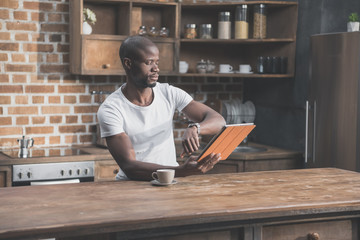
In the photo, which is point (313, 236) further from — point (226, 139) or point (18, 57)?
point (18, 57)

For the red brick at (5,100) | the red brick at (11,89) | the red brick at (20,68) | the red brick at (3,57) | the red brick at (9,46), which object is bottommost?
the red brick at (5,100)

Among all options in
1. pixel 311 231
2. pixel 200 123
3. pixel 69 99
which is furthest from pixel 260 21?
pixel 311 231

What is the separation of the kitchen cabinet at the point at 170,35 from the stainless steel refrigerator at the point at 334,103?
0.58 meters

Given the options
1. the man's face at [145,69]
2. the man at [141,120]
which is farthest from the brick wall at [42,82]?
the man's face at [145,69]

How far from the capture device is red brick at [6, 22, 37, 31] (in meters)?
4.39

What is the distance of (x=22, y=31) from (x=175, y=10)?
4.33 ft

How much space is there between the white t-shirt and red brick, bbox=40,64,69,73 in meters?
1.82

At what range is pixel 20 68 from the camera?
14.6ft

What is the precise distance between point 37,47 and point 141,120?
2006 millimetres

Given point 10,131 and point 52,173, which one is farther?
point 10,131

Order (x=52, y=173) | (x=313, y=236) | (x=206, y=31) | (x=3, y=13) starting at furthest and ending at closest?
1. (x=206, y=31)
2. (x=3, y=13)
3. (x=52, y=173)
4. (x=313, y=236)

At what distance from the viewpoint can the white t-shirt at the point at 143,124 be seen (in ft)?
9.13

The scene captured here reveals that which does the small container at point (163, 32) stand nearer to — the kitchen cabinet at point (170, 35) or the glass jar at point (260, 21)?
the kitchen cabinet at point (170, 35)

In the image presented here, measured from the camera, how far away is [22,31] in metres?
4.43
